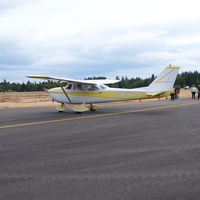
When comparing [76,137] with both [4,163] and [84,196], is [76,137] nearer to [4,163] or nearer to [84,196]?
[4,163]

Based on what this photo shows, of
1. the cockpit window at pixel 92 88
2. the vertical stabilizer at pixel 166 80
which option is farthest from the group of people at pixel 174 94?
the cockpit window at pixel 92 88

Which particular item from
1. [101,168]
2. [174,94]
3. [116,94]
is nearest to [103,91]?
[116,94]

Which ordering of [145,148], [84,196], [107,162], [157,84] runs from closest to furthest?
[84,196] < [107,162] < [145,148] < [157,84]

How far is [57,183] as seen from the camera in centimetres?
424

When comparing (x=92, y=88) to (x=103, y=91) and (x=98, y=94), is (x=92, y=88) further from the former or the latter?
(x=103, y=91)

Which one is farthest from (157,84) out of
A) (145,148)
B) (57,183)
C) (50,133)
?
(57,183)

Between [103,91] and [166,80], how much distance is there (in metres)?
4.49

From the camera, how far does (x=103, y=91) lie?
695 inches

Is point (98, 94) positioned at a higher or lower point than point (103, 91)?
lower

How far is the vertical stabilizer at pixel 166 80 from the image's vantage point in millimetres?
16750

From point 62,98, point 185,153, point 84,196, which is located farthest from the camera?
point 62,98

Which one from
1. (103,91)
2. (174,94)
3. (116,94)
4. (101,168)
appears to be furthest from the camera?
(174,94)

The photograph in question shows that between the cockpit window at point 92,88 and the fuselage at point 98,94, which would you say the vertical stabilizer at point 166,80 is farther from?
the cockpit window at point 92,88

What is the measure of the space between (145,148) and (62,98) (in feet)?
41.5
